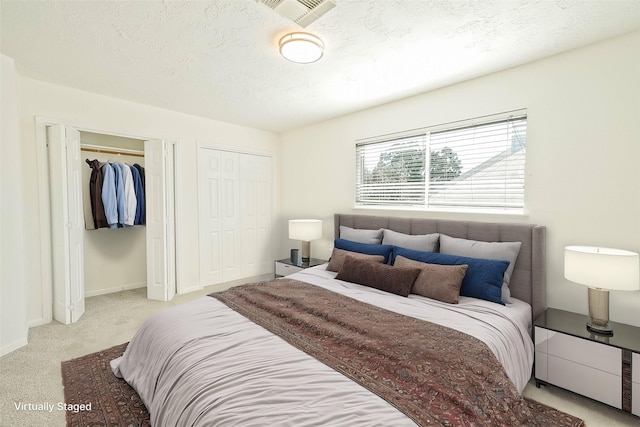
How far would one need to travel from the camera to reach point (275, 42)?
217cm

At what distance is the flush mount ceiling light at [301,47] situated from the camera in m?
2.05

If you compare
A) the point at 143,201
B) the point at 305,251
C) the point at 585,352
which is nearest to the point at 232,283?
the point at 305,251

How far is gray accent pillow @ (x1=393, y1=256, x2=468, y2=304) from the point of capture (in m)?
2.20

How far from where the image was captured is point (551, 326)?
2027mm

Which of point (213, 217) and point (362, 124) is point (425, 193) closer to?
point (362, 124)

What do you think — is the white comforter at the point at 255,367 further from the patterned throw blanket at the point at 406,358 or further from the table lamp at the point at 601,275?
the table lamp at the point at 601,275

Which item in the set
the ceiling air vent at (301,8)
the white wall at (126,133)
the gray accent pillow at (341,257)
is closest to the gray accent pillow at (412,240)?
the gray accent pillow at (341,257)

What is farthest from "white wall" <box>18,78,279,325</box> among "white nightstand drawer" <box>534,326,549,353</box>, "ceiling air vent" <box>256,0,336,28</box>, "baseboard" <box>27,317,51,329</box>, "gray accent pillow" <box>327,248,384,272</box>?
"white nightstand drawer" <box>534,326,549,353</box>

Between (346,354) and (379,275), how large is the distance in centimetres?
111

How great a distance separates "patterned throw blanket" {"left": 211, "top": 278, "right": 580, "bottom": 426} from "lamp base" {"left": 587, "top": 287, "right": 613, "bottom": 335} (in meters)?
0.67

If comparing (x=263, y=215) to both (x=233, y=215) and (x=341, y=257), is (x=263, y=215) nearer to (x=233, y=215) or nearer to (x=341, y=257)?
(x=233, y=215)

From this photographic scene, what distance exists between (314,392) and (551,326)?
1826 mm

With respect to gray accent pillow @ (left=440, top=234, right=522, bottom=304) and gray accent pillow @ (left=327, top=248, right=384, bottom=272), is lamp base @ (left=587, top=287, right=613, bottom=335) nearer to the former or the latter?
gray accent pillow @ (left=440, top=234, right=522, bottom=304)

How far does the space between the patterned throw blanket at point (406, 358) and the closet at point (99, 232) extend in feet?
7.02
